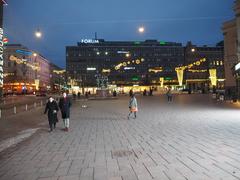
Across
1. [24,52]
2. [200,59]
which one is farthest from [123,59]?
[24,52]

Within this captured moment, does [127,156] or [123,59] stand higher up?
[123,59]

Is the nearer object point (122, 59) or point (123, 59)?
point (122, 59)

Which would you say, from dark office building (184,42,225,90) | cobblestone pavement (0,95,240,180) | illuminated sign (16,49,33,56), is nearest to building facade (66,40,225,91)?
dark office building (184,42,225,90)

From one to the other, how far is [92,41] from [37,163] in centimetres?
14749

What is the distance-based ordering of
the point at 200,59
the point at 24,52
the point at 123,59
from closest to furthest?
1. the point at 24,52
2. the point at 200,59
3. the point at 123,59

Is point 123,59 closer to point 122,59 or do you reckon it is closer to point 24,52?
point 122,59

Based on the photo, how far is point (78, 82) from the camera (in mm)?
151000

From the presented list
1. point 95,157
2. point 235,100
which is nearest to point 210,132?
point 95,157

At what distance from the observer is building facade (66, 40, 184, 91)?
151625 mm

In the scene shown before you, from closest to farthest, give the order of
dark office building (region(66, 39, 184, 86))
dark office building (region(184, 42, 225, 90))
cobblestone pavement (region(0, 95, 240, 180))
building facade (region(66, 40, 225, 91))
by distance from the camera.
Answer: cobblestone pavement (region(0, 95, 240, 180))
dark office building (region(184, 42, 225, 90))
building facade (region(66, 40, 225, 91))
dark office building (region(66, 39, 184, 86))

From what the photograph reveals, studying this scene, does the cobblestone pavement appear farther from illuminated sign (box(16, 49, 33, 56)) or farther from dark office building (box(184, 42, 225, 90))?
dark office building (box(184, 42, 225, 90))

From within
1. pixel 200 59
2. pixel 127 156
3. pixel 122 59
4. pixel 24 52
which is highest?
pixel 122 59

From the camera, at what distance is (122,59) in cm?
15750

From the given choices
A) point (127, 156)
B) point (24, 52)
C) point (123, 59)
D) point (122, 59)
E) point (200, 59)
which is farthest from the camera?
point (123, 59)
